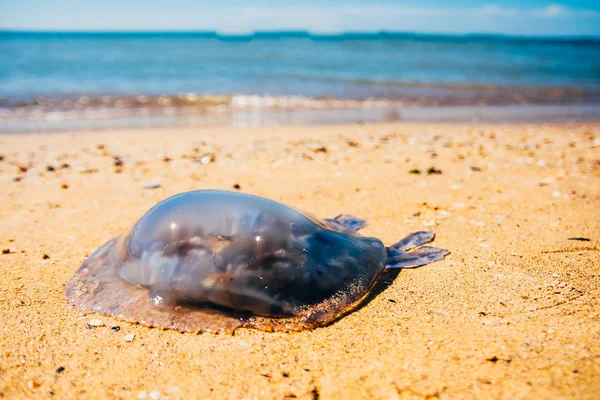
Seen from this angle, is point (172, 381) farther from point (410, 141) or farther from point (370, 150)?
point (410, 141)

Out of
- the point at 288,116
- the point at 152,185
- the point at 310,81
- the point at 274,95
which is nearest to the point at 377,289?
the point at 152,185

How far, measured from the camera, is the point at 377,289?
2.48m

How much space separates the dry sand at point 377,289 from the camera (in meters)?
1.74

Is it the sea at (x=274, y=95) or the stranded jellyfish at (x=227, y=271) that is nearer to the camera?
the stranded jellyfish at (x=227, y=271)

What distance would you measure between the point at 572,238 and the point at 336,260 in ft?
6.12

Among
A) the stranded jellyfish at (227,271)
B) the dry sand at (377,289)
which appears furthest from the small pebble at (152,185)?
the stranded jellyfish at (227,271)

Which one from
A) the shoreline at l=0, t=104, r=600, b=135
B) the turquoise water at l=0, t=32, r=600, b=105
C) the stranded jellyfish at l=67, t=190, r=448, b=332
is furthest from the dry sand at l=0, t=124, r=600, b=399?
the turquoise water at l=0, t=32, r=600, b=105

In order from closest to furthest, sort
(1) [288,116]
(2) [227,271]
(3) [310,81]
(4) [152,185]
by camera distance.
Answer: (2) [227,271]
(4) [152,185]
(1) [288,116]
(3) [310,81]

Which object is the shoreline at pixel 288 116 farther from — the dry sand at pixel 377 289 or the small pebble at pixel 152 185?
the small pebble at pixel 152 185

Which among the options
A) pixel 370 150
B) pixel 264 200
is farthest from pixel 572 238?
pixel 370 150

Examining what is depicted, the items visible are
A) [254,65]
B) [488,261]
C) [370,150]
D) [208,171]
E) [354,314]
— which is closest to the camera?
[354,314]

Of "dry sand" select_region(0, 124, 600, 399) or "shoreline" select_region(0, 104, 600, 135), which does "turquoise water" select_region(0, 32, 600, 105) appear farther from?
"dry sand" select_region(0, 124, 600, 399)

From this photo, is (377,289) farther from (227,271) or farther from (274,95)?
(274,95)

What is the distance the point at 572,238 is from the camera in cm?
308
